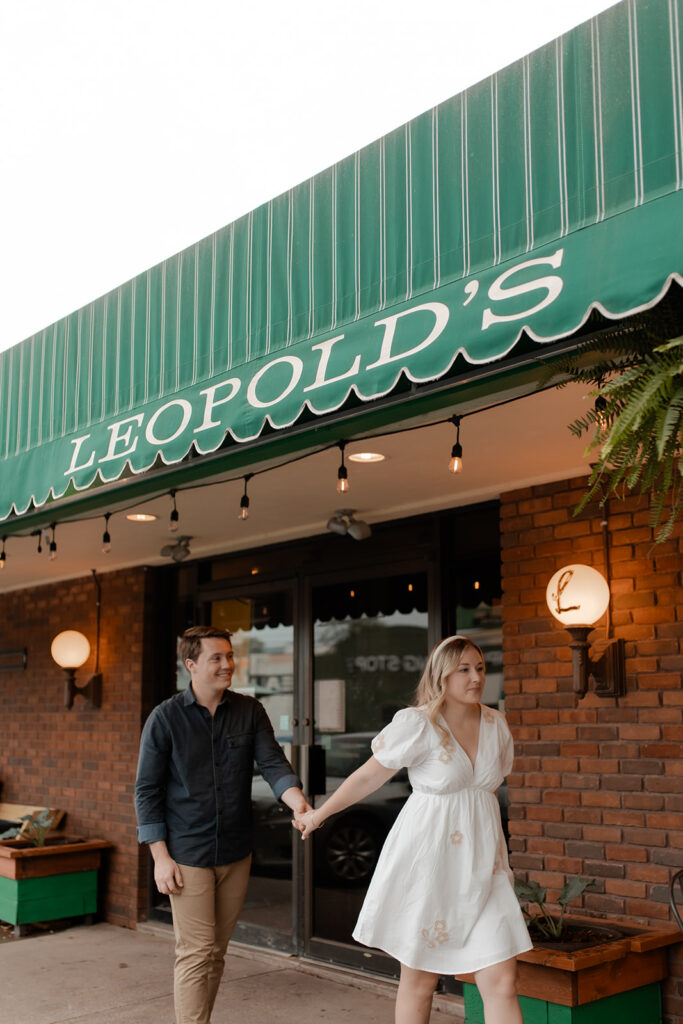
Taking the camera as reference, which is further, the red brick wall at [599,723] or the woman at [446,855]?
the red brick wall at [599,723]

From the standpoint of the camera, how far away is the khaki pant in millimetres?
4000

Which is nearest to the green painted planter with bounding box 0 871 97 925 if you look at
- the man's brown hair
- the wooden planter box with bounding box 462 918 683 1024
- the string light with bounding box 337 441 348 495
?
the man's brown hair

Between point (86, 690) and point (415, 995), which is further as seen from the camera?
point (86, 690)

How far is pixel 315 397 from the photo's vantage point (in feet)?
11.6

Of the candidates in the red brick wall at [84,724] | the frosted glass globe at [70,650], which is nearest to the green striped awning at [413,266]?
the red brick wall at [84,724]

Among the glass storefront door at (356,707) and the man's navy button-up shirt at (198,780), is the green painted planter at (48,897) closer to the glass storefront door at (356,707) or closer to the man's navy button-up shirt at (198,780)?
the glass storefront door at (356,707)

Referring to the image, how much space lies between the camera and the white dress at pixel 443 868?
11.6ft

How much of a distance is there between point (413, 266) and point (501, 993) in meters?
2.45

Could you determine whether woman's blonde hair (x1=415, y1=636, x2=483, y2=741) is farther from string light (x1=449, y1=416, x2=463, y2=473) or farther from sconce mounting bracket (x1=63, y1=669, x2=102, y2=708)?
sconce mounting bracket (x1=63, y1=669, x2=102, y2=708)

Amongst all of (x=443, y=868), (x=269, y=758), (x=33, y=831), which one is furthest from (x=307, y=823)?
(x=33, y=831)

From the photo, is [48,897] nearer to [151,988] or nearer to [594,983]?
[151,988]

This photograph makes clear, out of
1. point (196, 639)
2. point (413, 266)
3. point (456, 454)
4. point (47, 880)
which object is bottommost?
point (47, 880)

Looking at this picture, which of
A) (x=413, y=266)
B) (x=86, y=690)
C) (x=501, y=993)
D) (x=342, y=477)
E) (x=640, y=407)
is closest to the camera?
(x=640, y=407)

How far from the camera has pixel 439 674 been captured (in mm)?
3754
